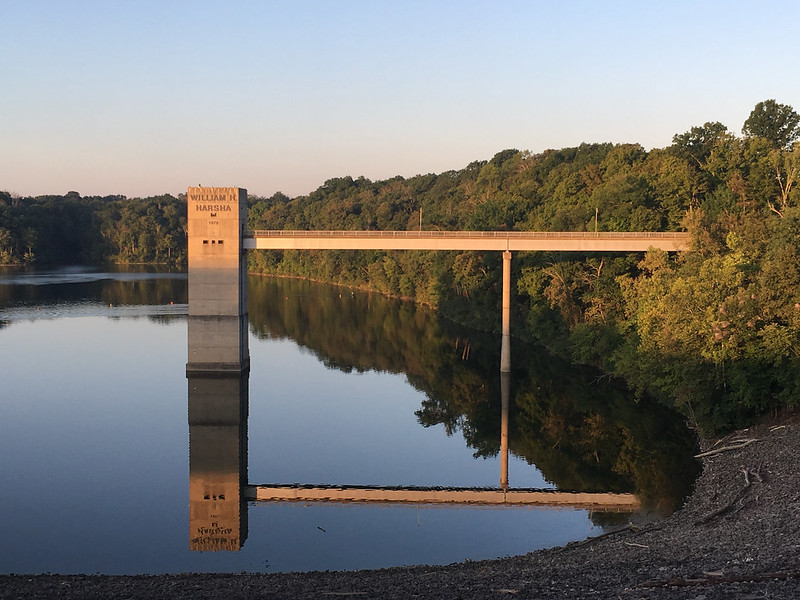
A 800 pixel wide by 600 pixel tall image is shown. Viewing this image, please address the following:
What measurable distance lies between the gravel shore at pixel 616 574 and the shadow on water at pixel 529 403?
13.5 feet

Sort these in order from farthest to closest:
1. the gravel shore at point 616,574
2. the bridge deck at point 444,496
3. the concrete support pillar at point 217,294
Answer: the concrete support pillar at point 217,294, the bridge deck at point 444,496, the gravel shore at point 616,574

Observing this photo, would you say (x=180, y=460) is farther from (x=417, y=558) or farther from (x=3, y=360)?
(x=3, y=360)

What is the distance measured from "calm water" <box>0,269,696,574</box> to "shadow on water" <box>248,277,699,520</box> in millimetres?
171

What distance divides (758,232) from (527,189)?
46.9 meters

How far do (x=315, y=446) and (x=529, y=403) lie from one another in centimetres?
1583

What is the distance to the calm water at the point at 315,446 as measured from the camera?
27.0 m

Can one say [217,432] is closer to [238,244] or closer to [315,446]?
[315,446]

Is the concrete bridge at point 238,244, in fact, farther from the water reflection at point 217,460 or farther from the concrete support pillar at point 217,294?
the water reflection at point 217,460

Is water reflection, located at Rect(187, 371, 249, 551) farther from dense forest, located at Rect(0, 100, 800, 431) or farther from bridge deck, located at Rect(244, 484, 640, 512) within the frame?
dense forest, located at Rect(0, 100, 800, 431)

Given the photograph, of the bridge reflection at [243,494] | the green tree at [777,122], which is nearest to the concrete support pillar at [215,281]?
the bridge reflection at [243,494]

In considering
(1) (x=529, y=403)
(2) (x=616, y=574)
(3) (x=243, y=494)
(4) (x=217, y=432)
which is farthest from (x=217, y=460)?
(2) (x=616, y=574)

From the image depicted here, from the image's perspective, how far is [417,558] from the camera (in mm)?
25750

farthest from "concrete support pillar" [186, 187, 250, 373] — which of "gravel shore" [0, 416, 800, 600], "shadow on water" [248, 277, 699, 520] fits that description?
"gravel shore" [0, 416, 800, 600]

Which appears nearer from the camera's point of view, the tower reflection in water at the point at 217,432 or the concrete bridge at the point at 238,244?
the tower reflection in water at the point at 217,432
